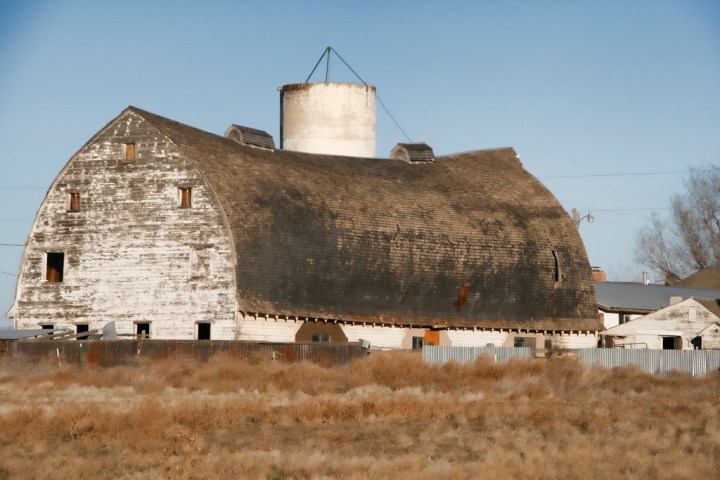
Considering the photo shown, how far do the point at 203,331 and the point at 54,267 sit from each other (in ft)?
26.3

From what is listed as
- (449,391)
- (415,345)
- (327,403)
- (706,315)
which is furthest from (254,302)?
(706,315)

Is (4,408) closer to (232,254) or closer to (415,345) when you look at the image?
(232,254)

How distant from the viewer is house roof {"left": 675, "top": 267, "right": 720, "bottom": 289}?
9175 centimetres

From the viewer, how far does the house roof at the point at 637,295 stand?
73875 mm

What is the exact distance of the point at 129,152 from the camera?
175ft

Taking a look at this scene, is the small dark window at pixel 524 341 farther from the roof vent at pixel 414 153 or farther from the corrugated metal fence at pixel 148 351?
the corrugated metal fence at pixel 148 351

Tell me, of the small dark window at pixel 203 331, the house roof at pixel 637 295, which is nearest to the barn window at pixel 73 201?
the small dark window at pixel 203 331

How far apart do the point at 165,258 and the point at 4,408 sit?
77.3 feet

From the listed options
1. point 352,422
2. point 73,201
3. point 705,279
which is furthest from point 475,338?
point 705,279

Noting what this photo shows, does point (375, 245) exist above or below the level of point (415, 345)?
above

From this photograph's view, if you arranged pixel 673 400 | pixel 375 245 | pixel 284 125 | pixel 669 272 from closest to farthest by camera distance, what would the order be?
pixel 673 400 → pixel 375 245 → pixel 284 125 → pixel 669 272

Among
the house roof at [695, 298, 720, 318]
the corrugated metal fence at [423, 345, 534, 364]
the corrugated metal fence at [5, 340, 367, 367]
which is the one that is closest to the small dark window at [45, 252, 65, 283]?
the corrugated metal fence at [5, 340, 367, 367]

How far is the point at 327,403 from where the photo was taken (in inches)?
1165

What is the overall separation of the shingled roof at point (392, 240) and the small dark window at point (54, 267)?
7.53m
